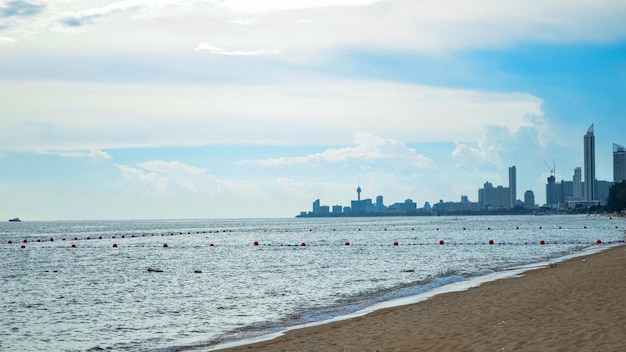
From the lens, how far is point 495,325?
1686 cm

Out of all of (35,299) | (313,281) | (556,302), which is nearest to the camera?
(556,302)

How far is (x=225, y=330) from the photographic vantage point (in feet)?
73.5

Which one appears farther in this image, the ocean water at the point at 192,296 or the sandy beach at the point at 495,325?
the ocean water at the point at 192,296

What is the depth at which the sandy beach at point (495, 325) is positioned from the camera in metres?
14.2

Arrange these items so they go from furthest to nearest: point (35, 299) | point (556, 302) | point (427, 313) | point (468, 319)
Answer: point (35, 299), point (427, 313), point (556, 302), point (468, 319)

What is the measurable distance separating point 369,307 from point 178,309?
26.3ft

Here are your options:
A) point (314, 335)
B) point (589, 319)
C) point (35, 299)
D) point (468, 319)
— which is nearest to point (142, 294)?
point (35, 299)

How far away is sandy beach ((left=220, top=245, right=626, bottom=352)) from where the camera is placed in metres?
14.2

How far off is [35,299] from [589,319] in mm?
26964

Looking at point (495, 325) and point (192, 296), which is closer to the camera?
point (495, 325)

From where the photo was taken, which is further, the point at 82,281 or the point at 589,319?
the point at 82,281

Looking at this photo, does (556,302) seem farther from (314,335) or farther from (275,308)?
(275,308)

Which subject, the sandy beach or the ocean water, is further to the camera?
the ocean water

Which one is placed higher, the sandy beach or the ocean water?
the sandy beach
